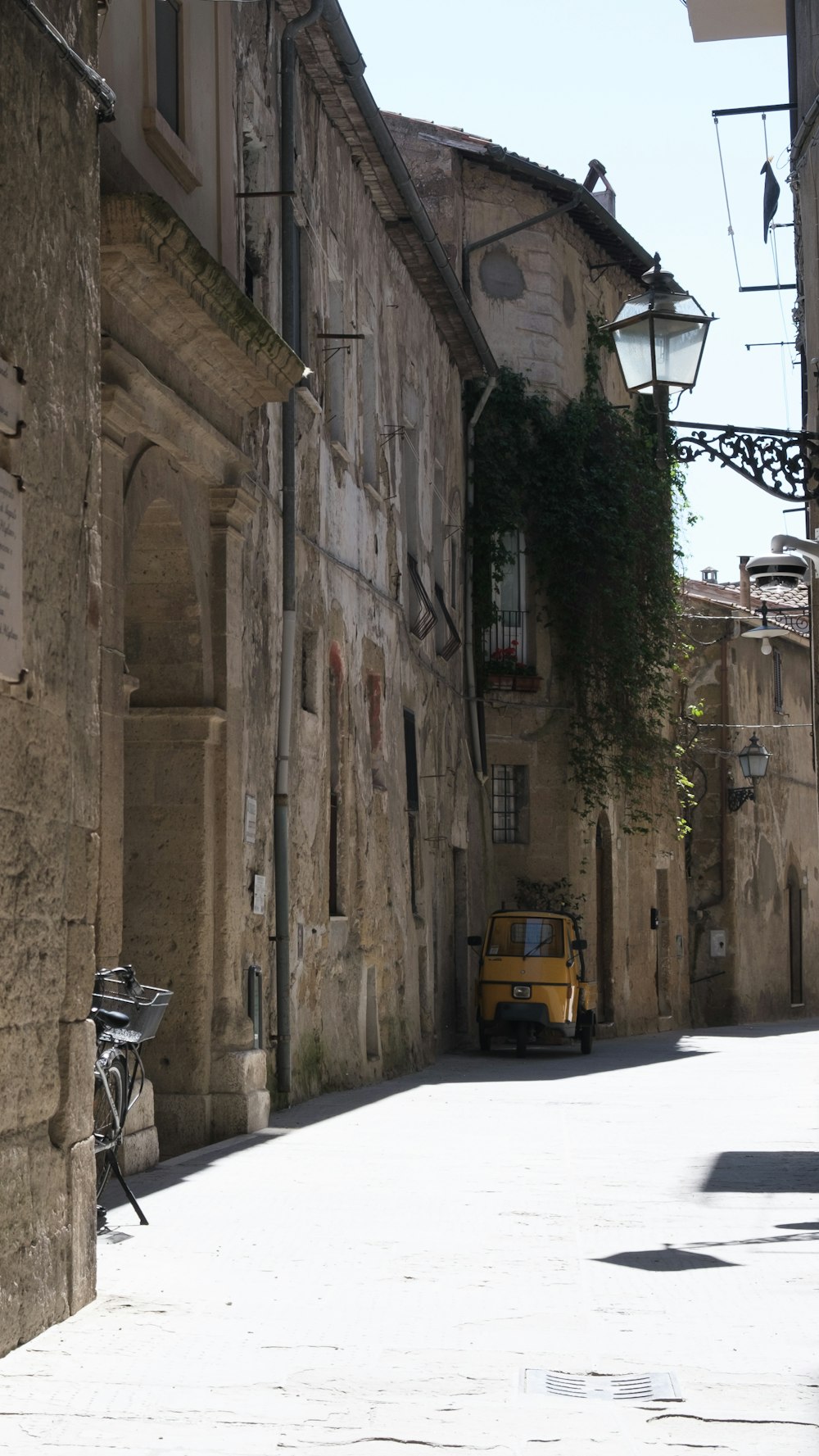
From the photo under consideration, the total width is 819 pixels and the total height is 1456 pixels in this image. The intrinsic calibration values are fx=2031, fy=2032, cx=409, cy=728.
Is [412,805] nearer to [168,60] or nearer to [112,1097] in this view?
[168,60]

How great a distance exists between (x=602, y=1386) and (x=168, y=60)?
28.2ft

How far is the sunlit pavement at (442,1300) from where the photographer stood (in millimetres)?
4863

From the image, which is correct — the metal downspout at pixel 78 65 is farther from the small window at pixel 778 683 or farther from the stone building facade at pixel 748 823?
the small window at pixel 778 683

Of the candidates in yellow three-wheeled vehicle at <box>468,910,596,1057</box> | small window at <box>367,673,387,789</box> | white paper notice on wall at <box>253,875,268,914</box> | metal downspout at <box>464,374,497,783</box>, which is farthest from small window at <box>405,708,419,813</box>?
white paper notice on wall at <box>253,875,268,914</box>

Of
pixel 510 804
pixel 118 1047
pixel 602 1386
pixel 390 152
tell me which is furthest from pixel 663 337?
pixel 510 804

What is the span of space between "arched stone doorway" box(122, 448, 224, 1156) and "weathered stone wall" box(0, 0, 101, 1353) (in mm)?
4998

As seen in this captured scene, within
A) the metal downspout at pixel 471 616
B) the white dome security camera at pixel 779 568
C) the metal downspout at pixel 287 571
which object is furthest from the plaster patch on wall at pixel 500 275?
the white dome security camera at pixel 779 568

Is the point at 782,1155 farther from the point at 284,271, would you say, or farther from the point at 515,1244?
the point at 284,271

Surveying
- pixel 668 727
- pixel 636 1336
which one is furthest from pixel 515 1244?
pixel 668 727

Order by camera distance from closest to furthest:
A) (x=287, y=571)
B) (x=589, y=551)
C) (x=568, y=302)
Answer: (x=287, y=571) → (x=589, y=551) → (x=568, y=302)

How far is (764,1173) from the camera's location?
10070 millimetres

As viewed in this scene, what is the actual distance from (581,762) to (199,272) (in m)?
17.7

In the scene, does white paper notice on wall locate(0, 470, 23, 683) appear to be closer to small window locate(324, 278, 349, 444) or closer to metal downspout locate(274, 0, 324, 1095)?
metal downspout locate(274, 0, 324, 1095)

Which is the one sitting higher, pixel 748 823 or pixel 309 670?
pixel 309 670
